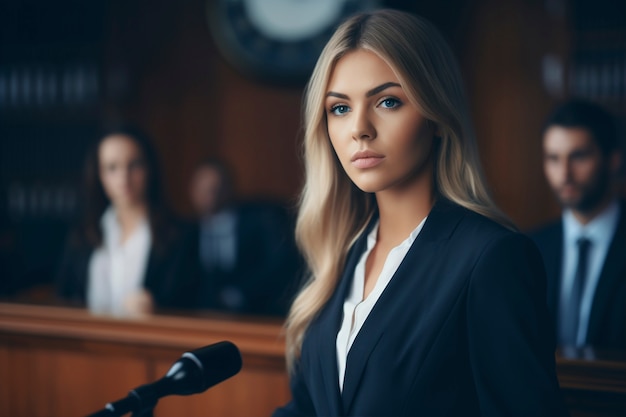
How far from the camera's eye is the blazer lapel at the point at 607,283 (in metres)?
2.16

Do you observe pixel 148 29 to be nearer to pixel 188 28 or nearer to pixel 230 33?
pixel 188 28

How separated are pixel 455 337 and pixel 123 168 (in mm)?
1937

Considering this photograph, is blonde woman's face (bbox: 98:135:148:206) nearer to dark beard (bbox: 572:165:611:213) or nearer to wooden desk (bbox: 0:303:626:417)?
wooden desk (bbox: 0:303:626:417)

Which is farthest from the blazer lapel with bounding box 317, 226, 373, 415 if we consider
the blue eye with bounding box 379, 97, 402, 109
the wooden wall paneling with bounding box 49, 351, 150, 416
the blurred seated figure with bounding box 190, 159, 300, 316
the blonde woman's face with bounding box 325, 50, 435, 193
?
the blurred seated figure with bounding box 190, 159, 300, 316

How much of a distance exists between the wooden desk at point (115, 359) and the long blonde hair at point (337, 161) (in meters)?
0.38

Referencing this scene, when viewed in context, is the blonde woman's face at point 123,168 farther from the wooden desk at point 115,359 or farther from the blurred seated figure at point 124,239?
the wooden desk at point 115,359

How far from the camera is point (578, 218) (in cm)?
248

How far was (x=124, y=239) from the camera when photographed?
283 cm

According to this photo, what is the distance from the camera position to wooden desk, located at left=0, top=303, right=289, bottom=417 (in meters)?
1.83

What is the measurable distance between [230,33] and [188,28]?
41 cm

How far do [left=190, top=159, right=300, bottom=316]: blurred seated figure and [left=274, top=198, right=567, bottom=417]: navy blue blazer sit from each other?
2.91 metres

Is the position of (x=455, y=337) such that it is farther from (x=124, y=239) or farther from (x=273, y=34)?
(x=273, y=34)

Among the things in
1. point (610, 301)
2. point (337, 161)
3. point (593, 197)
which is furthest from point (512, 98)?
point (337, 161)

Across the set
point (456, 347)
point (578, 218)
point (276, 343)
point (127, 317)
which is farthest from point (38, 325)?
point (578, 218)
